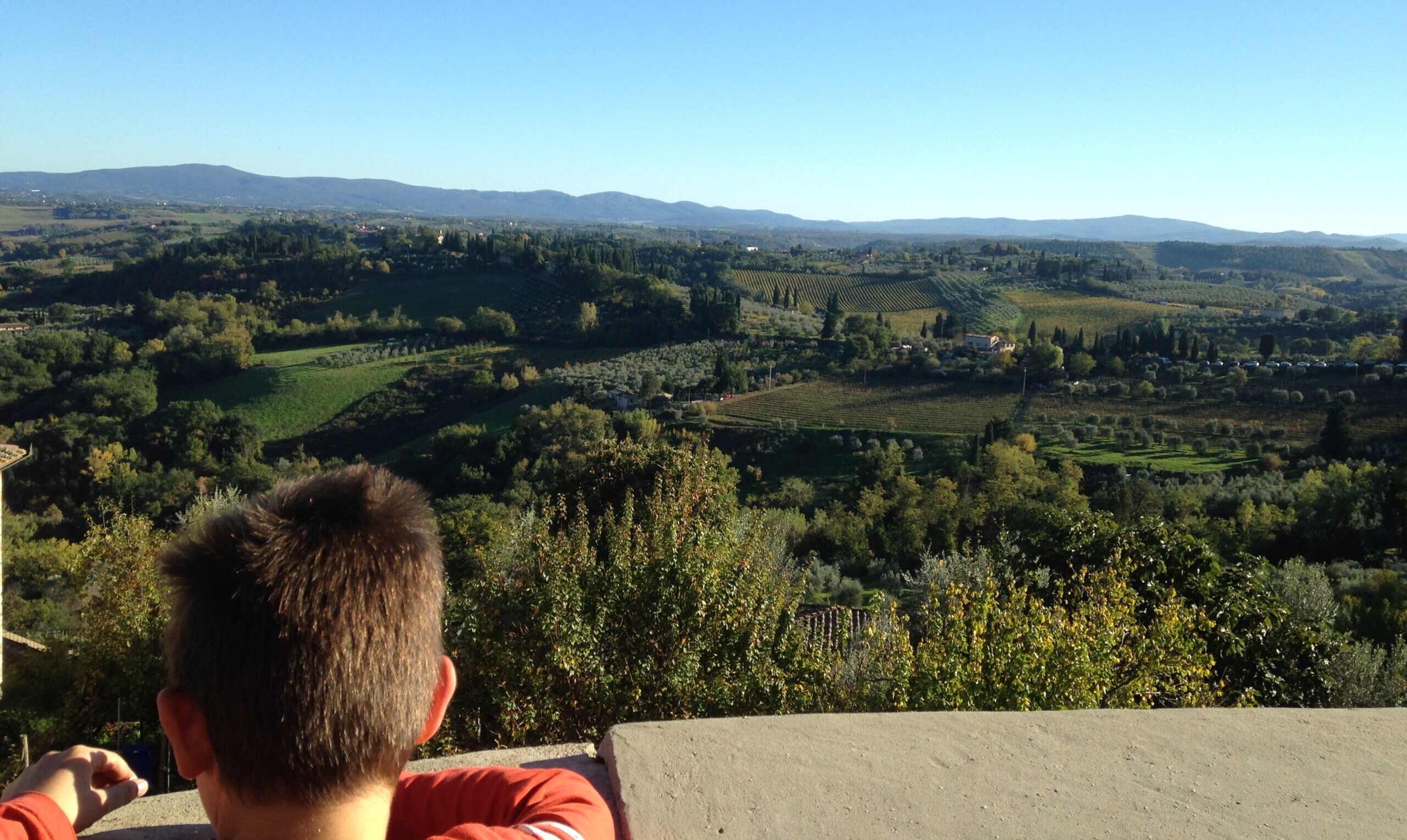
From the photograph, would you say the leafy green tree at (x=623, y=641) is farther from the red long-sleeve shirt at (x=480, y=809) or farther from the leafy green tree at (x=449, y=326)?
the leafy green tree at (x=449, y=326)

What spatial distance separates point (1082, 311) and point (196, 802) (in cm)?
8572

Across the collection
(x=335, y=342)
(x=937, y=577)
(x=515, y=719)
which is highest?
(x=515, y=719)

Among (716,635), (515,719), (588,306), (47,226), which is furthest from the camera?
(47,226)

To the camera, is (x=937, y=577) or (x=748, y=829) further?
(x=937, y=577)

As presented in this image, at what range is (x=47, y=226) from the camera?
5226 inches

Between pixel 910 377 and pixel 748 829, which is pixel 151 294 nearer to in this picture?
pixel 910 377

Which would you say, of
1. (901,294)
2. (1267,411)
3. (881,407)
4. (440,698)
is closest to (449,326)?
(881,407)

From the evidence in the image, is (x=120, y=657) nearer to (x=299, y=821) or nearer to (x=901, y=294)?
(x=299, y=821)

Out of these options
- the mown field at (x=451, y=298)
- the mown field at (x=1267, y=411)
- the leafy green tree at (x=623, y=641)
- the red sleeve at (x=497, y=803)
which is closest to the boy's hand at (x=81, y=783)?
the red sleeve at (x=497, y=803)

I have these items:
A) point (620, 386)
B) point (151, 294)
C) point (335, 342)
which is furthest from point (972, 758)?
point (151, 294)

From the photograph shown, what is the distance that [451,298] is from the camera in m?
71.8

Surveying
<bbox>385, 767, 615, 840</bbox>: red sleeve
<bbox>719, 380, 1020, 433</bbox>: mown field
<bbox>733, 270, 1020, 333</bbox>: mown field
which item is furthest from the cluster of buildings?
<bbox>385, 767, 615, 840</bbox>: red sleeve

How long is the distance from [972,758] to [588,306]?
64.3m

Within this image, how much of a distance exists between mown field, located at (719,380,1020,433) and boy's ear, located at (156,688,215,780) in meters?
41.0
